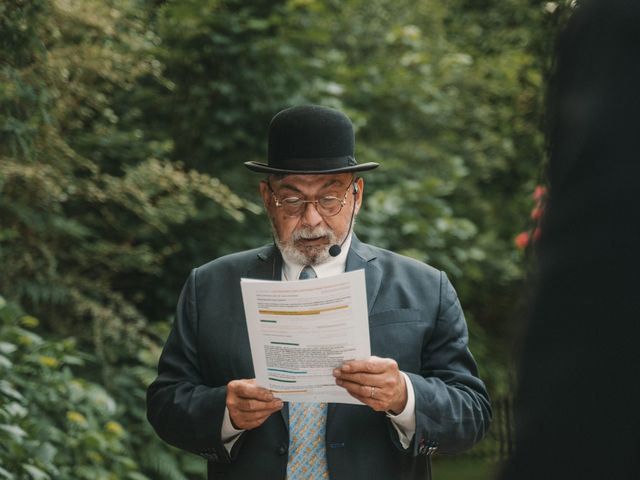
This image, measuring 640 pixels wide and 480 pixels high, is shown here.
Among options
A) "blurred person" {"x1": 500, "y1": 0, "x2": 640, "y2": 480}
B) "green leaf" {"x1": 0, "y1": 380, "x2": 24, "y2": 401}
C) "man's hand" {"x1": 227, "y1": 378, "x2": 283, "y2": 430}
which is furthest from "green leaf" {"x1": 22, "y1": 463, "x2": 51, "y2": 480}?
"blurred person" {"x1": 500, "y1": 0, "x2": 640, "y2": 480}

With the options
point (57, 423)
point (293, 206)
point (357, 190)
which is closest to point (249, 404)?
point (293, 206)

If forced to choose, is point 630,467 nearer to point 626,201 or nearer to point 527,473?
point 527,473

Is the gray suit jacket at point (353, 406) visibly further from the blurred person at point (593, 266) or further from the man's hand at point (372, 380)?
the blurred person at point (593, 266)

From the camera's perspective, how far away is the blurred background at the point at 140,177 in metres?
4.86

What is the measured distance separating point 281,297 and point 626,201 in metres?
1.75

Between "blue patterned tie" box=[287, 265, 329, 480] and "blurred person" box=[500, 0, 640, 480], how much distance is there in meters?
2.04

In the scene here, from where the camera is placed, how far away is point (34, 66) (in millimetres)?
4848

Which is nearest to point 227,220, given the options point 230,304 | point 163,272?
point 163,272

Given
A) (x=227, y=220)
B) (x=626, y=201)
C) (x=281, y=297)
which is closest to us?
(x=626, y=201)

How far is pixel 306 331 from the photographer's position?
254 centimetres

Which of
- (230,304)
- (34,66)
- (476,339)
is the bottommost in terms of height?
(476,339)

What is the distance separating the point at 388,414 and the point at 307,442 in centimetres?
29

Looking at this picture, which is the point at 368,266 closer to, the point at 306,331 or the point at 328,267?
the point at 328,267

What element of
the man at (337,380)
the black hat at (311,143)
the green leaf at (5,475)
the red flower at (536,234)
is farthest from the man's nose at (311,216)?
the red flower at (536,234)
